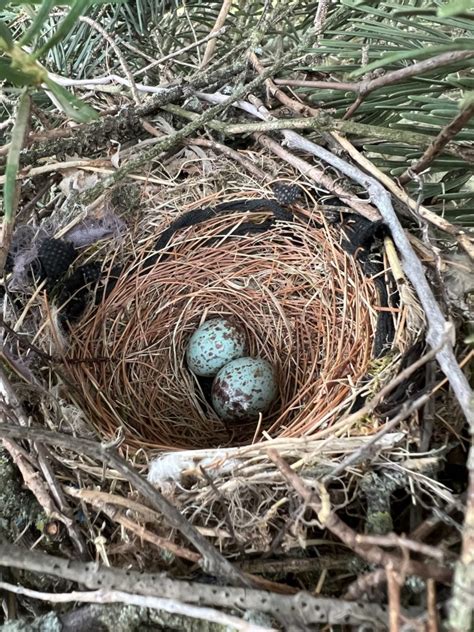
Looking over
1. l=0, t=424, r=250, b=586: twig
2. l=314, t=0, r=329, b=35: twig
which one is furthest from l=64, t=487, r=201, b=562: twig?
l=314, t=0, r=329, b=35: twig

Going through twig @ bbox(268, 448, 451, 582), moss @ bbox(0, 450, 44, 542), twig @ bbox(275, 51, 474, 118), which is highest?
twig @ bbox(275, 51, 474, 118)

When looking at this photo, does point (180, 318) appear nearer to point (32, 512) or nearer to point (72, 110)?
point (32, 512)

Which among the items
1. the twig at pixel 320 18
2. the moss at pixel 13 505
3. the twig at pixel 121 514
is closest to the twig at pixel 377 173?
the twig at pixel 320 18

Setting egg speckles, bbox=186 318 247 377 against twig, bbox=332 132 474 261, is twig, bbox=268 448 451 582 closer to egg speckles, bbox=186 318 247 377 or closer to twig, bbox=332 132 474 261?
twig, bbox=332 132 474 261

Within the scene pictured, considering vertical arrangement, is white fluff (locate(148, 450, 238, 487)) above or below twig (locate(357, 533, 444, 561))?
below

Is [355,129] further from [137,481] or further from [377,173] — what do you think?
[137,481]

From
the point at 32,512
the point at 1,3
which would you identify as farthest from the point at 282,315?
the point at 1,3
